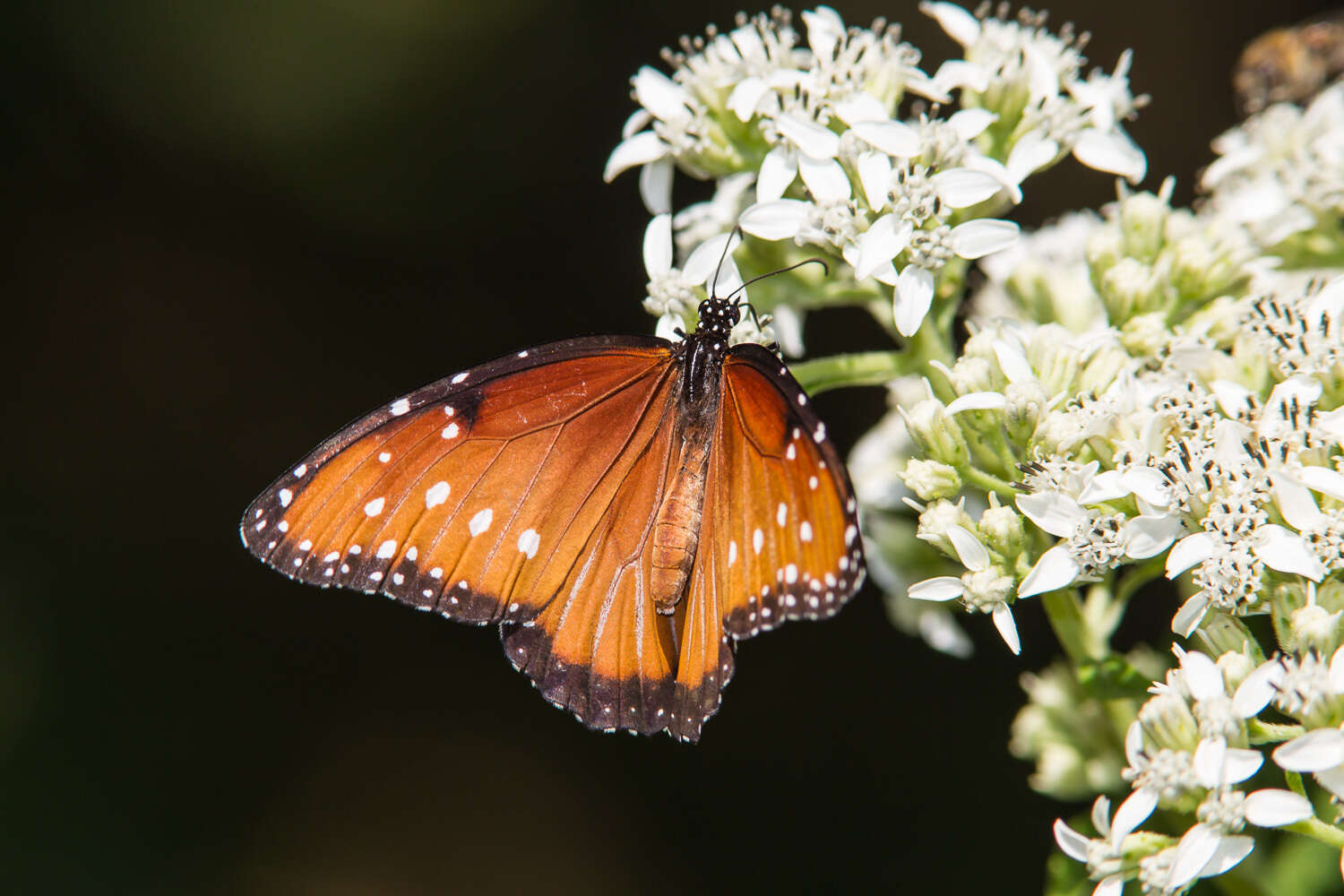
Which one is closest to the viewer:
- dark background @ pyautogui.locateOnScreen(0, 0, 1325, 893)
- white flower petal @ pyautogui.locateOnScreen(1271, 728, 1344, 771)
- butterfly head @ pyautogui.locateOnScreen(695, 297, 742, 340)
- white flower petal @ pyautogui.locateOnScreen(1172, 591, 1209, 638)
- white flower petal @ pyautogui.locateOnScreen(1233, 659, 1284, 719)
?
white flower petal @ pyautogui.locateOnScreen(1271, 728, 1344, 771)

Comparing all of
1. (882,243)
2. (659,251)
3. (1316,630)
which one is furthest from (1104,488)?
(659,251)

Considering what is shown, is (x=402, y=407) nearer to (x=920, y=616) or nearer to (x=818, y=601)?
(x=818, y=601)

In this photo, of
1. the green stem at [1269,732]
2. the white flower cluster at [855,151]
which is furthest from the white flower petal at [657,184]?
the green stem at [1269,732]

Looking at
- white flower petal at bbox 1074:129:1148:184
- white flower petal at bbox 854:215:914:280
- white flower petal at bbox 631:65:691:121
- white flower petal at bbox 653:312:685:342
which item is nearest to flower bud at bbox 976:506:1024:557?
white flower petal at bbox 854:215:914:280

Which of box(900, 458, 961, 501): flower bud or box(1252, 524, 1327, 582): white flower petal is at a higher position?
box(900, 458, 961, 501): flower bud

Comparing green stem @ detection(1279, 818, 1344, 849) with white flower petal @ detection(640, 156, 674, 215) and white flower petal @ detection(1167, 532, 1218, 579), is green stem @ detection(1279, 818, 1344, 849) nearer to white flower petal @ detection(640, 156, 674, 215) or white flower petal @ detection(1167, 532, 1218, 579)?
white flower petal @ detection(1167, 532, 1218, 579)

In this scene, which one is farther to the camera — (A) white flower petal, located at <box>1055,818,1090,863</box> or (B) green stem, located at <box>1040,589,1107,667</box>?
(B) green stem, located at <box>1040,589,1107,667</box>

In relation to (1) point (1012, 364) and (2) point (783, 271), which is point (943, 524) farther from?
(2) point (783, 271)
